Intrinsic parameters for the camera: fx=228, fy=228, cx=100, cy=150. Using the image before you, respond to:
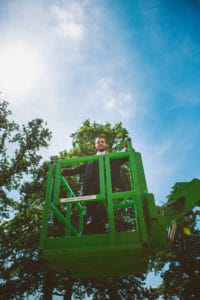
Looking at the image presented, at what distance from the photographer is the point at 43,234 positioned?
3473mm

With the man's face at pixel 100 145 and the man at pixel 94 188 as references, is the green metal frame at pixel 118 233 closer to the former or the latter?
the man at pixel 94 188

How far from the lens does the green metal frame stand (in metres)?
3.26

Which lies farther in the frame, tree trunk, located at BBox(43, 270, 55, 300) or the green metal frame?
tree trunk, located at BBox(43, 270, 55, 300)

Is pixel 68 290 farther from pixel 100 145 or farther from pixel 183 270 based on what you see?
pixel 100 145

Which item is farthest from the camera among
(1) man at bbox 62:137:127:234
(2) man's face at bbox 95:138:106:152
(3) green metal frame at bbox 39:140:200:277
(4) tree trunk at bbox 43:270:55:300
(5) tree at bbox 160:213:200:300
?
(5) tree at bbox 160:213:200:300

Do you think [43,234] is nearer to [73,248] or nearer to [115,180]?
[73,248]

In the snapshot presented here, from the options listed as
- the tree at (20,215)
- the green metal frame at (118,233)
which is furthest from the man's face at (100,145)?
the tree at (20,215)

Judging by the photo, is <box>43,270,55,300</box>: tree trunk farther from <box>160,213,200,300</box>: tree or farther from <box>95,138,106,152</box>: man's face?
<box>95,138,106,152</box>: man's face

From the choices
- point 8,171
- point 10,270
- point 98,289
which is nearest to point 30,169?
point 8,171

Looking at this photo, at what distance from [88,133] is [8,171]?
690 cm

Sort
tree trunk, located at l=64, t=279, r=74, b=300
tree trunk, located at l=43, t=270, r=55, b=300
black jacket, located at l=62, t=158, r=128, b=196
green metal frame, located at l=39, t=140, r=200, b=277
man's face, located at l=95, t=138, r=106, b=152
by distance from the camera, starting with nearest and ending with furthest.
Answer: green metal frame, located at l=39, t=140, r=200, b=277
black jacket, located at l=62, t=158, r=128, b=196
man's face, located at l=95, t=138, r=106, b=152
tree trunk, located at l=43, t=270, r=55, b=300
tree trunk, located at l=64, t=279, r=74, b=300

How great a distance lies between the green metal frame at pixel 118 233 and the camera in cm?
326

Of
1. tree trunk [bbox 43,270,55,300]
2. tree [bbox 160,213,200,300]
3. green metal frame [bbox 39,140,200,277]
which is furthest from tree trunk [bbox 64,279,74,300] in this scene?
A: green metal frame [bbox 39,140,200,277]

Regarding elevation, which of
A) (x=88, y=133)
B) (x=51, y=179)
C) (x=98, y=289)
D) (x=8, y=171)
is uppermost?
(x=88, y=133)
